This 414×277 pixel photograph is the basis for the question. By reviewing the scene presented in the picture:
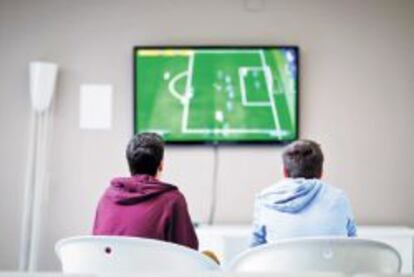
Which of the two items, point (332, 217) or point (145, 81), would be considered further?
point (145, 81)

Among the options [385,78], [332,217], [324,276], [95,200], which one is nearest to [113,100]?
[95,200]

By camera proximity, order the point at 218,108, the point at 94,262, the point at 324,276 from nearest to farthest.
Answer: the point at 324,276 < the point at 94,262 < the point at 218,108

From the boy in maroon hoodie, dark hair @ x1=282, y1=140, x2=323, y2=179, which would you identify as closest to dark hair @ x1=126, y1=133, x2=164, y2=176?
the boy in maroon hoodie

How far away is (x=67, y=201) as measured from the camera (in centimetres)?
418

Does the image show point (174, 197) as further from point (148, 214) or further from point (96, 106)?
point (96, 106)

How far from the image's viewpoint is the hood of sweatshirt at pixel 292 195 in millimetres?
2422

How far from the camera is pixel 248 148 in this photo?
4.14m

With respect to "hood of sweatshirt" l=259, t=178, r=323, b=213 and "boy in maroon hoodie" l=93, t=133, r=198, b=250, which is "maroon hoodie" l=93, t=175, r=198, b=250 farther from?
"hood of sweatshirt" l=259, t=178, r=323, b=213

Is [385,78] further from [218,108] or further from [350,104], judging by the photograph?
[218,108]

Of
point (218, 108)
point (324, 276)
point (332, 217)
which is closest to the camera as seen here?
point (324, 276)

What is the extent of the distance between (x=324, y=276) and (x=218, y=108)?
9.04 ft

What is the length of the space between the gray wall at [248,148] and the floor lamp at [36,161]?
0.07 m

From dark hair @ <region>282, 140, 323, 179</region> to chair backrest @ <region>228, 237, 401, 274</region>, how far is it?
A: 2.65 feet

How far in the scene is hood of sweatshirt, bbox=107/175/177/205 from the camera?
2.33 m
